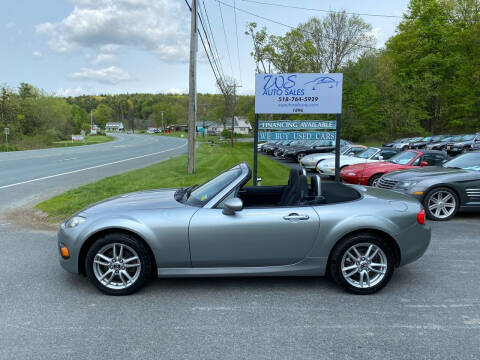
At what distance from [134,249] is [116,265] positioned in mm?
273

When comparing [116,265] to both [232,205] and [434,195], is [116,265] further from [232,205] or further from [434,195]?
[434,195]

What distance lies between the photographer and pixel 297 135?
32.4 ft

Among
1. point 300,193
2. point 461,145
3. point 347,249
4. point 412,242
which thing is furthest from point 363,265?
point 461,145

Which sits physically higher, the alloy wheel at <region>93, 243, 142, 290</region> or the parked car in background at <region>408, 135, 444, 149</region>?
the parked car in background at <region>408, 135, 444, 149</region>

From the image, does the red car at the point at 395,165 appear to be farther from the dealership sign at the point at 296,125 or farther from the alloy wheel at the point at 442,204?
the alloy wheel at the point at 442,204

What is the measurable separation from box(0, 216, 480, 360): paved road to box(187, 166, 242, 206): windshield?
960 millimetres

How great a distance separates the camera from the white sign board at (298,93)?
938 centimetres

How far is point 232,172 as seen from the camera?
4.41 m

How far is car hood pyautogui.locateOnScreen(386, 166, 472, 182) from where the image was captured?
7.30 meters

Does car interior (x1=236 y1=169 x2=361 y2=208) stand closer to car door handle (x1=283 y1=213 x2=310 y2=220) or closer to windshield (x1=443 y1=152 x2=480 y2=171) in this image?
car door handle (x1=283 y1=213 x2=310 y2=220)

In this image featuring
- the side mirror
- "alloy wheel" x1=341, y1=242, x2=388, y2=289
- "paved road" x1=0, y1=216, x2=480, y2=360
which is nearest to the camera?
"paved road" x1=0, y1=216, x2=480, y2=360

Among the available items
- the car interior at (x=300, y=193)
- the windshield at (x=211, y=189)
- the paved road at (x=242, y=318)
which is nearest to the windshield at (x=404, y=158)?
the paved road at (x=242, y=318)

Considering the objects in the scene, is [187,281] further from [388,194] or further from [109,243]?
[388,194]

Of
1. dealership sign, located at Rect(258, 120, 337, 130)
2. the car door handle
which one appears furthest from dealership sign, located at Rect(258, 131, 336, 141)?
the car door handle
